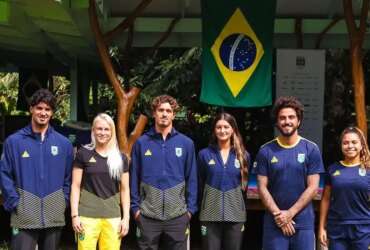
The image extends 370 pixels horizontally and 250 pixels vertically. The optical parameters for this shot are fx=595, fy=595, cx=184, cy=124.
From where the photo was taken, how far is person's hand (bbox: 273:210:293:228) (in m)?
4.72

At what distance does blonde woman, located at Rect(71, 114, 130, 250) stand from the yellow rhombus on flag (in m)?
2.75

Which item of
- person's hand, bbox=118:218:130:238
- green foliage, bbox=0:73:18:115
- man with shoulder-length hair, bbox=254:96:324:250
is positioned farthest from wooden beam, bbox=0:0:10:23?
green foliage, bbox=0:73:18:115

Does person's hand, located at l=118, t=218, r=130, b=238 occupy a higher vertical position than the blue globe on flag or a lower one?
lower

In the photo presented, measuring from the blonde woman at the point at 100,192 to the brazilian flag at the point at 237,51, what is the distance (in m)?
2.55

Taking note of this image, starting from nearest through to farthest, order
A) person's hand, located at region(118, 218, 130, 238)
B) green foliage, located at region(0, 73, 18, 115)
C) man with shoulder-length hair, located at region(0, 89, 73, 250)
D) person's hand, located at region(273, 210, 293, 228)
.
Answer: person's hand, located at region(273, 210, 293, 228)
man with shoulder-length hair, located at region(0, 89, 73, 250)
person's hand, located at region(118, 218, 130, 238)
green foliage, located at region(0, 73, 18, 115)

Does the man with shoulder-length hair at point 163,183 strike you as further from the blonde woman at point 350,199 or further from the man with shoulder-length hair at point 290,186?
Answer: the blonde woman at point 350,199

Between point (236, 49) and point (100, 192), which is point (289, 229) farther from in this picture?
point (236, 49)

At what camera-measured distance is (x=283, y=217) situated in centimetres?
472

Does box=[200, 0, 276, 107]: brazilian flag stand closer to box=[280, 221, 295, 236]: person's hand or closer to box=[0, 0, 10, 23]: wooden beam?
box=[0, 0, 10, 23]: wooden beam

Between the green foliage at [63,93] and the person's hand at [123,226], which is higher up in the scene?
the green foliage at [63,93]

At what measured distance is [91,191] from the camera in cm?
491

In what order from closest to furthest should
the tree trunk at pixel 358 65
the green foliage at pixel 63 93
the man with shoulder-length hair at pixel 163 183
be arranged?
1. the man with shoulder-length hair at pixel 163 183
2. the tree trunk at pixel 358 65
3. the green foliage at pixel 63 93

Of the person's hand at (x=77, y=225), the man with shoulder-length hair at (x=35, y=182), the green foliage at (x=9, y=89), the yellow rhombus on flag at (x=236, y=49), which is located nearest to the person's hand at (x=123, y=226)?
the person's hand at (x=77, y=225)

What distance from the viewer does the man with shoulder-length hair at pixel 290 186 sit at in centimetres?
475
